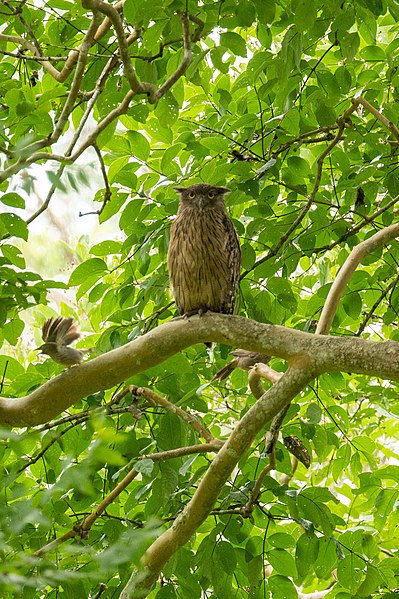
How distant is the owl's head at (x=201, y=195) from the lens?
14.0 feet

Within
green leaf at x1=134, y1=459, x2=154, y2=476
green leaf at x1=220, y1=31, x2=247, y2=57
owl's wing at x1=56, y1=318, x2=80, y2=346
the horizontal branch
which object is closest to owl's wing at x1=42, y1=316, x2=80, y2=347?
owl's wing at x1=56, y1=318, x2=80, y2=346

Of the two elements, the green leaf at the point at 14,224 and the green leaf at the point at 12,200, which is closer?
the green leaf at the point at 12,200

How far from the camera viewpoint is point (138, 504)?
156 inches

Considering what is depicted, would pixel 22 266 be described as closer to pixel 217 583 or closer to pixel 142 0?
pixel 142 0

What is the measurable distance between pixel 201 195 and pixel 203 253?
302 mm

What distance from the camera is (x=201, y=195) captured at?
14.1 feet

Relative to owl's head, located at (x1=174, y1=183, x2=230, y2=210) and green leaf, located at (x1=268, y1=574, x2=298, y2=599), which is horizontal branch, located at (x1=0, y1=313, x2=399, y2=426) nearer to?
green leaf, located at (x1=268, y1=574, x2=298, y2=599)

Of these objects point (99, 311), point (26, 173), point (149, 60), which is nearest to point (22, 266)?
point (149, 60)

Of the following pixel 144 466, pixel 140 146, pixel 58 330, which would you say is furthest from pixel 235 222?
pixel 144 466

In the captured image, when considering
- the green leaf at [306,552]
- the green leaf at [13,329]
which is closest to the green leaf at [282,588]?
the green leaf at [306,552]

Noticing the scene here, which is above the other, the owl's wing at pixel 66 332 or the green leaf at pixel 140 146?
the green leaf at pixel 140 146

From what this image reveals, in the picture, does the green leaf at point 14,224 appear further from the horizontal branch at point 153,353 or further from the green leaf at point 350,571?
the green leaf at point 350,571

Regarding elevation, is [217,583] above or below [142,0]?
below

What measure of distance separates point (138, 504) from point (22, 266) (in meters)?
1.41
